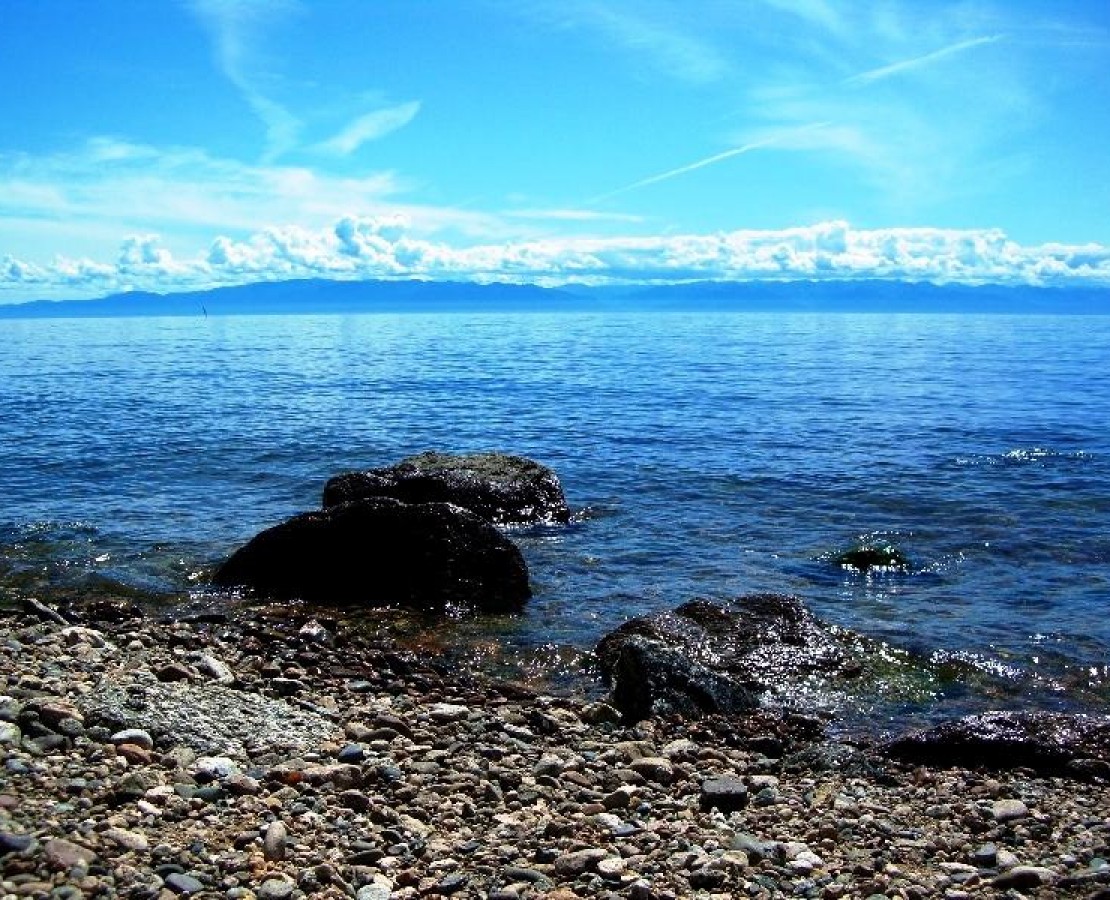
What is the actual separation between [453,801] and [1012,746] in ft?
18.3

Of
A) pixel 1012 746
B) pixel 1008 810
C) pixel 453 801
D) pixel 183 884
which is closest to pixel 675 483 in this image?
pixel 1012 746

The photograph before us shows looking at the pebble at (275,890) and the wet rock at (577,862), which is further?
the wet rock at (577,862)

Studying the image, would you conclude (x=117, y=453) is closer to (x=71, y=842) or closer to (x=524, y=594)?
(x=524, y=594)

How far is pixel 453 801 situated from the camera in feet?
25.9

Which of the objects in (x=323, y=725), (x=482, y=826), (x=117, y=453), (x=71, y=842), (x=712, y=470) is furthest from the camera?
(x=117, y=453)

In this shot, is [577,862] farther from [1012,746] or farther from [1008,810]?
[1012,746]

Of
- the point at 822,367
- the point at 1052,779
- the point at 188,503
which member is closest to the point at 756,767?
the point at 1052,779

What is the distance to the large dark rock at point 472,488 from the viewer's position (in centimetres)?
2022

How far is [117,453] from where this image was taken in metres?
29.2

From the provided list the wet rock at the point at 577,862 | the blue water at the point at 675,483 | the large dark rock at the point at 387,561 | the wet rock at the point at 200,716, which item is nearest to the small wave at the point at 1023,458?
the blue water at the point at 675,483

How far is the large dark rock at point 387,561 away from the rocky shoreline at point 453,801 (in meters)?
3.88

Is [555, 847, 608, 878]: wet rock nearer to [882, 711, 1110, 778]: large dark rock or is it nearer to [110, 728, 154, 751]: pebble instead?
[110, 728, 154, 751]: pebble

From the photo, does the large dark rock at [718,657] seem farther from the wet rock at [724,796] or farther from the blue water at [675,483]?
the wet rock at [724,796]

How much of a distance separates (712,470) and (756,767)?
1710 centimetres
